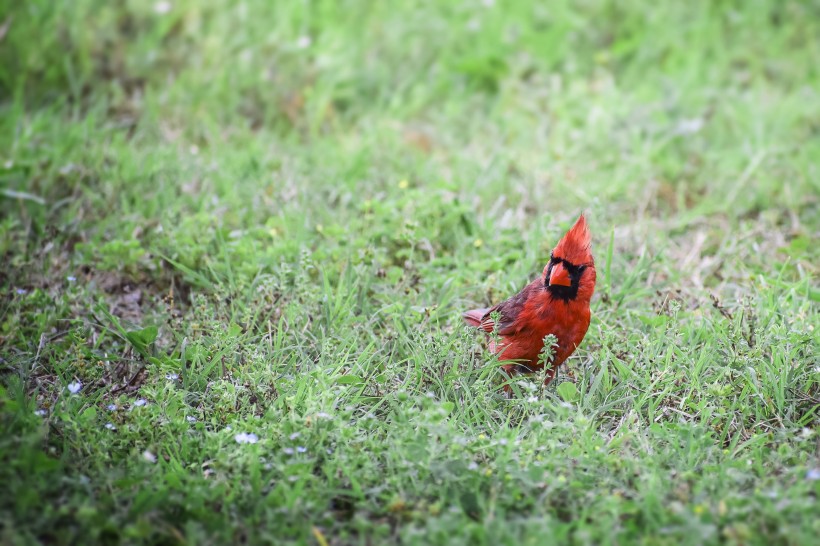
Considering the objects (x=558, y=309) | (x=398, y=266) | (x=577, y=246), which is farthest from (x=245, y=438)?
(x=398, y=266)

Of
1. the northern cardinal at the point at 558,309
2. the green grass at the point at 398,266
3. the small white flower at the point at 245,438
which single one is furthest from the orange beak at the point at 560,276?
the small white flower at the point at 245,438

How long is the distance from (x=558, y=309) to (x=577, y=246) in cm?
24

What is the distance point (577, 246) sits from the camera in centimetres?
329

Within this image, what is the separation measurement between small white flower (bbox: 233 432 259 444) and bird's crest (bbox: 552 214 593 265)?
4.18ft

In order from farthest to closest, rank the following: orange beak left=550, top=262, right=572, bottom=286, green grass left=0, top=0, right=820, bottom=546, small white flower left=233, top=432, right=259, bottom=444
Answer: orange beak left=550, top=262, right=572, bottom=286 → small white flower left=233, top=432, right=259, bottom=444 → green grass left=0, top=0, right=820, bottom=546

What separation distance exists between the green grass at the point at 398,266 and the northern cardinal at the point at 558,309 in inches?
5.2

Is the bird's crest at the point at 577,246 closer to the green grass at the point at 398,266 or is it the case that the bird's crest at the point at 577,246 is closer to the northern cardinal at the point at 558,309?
the northern cardinal at the point at 558,309

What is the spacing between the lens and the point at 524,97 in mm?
6035

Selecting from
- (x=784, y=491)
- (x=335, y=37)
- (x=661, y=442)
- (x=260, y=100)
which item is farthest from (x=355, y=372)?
(x=335, y=37)

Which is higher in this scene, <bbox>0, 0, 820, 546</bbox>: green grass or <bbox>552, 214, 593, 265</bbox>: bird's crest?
<bbox>552, 214, 593, 265</bbox>: bird's crest

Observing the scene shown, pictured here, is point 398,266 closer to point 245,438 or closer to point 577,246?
point 577,246

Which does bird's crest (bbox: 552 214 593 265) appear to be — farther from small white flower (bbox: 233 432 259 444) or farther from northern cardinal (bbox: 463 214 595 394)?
small white flower (bbox: 233 432 259 444)

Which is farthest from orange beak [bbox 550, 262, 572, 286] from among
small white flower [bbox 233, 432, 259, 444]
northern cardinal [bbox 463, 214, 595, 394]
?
small white flower [bbox 233, 432, 259, 444]

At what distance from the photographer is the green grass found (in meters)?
2.64
